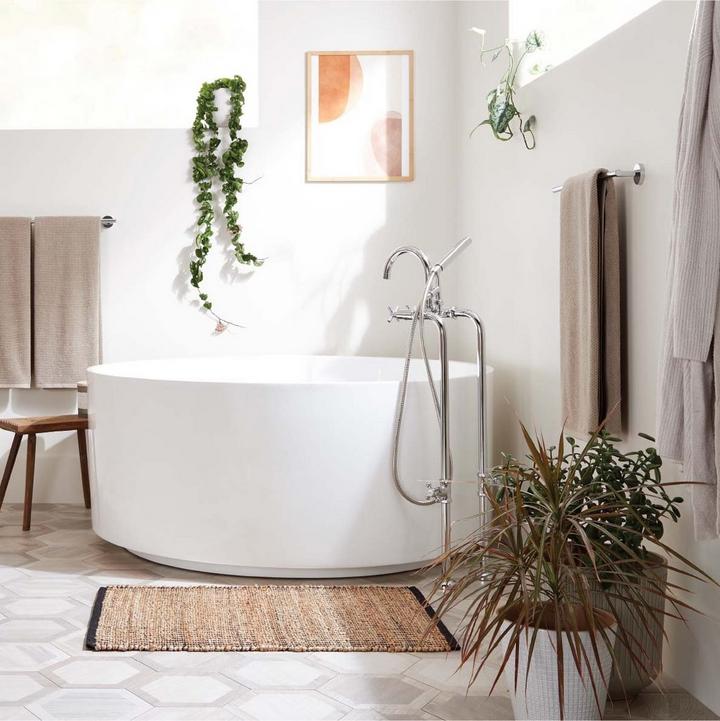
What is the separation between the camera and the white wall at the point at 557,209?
7.14ft

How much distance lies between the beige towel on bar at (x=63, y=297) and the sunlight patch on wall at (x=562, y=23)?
194 centimetres

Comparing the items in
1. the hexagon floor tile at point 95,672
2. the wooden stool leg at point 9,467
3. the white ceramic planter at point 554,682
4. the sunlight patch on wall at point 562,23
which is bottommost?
the hexagon floor tile at point 95,672

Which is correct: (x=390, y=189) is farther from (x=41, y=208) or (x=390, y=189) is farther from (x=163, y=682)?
(x=163, y=682)

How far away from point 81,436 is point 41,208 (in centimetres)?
103

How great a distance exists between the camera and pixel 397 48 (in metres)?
4.25

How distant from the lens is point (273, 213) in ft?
14.0

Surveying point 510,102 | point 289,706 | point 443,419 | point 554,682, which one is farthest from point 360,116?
point 554,682

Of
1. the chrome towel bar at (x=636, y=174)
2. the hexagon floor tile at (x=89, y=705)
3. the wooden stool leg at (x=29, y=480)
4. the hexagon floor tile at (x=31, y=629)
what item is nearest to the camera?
the hexagon floor tile at (x=89, y=705)

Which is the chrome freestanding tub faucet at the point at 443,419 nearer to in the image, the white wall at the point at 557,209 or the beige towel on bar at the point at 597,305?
the white wall at the point at 557,209

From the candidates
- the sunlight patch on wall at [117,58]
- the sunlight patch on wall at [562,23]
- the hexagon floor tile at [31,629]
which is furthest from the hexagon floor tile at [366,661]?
the sunlight patch on wall at [117,58]

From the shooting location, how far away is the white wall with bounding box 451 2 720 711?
2.18 metres

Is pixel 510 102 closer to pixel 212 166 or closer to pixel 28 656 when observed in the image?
pixel 212 166

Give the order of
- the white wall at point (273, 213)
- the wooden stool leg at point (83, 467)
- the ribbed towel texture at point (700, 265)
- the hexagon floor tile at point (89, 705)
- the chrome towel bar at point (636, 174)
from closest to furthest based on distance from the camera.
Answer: the ribbed towel texture at point (700, 265) → the hexagon floor tile at point (89, 705) → the chrome towel bar at point (636, 174) → the wooden stool leg at point (83, 467) → the white wall at point (273, 213)

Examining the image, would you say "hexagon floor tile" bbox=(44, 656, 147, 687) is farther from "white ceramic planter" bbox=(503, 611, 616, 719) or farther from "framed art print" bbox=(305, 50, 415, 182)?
"framed art print" bbox=(305, 50, 415, 182)
